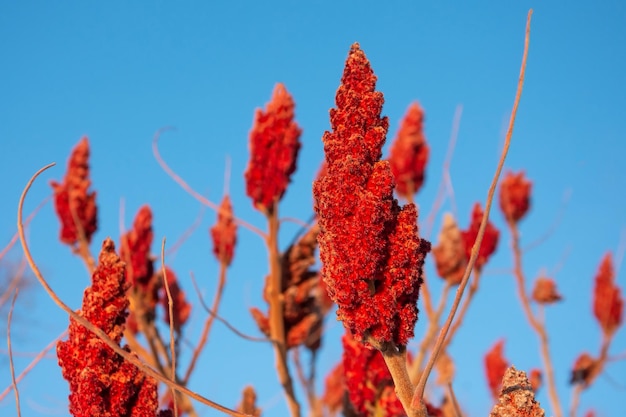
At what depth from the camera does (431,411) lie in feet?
13.4

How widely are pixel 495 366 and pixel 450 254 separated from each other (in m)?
1.30

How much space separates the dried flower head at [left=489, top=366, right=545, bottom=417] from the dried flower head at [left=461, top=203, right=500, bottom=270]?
4.18 m

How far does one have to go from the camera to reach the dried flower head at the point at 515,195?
752cm

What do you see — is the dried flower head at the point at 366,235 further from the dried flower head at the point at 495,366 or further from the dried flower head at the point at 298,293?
the dried flower head at the point at 495,366

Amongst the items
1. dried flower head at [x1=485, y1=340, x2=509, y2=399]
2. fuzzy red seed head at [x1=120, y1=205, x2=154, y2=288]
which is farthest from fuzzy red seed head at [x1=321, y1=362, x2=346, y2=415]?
fuzzy red seed head at [x1=120, y1=205, x2=154, y2=288]

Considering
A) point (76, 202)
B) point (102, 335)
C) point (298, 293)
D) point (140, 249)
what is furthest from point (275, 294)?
point (102, 335)

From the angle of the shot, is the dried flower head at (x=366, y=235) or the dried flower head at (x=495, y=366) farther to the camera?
the dried flower head at (x=495, y=366)

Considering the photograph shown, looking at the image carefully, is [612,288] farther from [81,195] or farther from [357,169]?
[357,169]

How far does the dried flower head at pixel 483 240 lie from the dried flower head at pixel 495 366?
1048mm

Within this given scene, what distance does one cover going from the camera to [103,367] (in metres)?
2.33

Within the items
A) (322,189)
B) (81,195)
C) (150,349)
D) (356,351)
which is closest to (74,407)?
(322,189)

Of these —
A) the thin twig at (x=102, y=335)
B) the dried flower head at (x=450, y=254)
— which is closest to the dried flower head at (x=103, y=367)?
the thin twig at (x=102, y=335)

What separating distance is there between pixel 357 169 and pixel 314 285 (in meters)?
3.05

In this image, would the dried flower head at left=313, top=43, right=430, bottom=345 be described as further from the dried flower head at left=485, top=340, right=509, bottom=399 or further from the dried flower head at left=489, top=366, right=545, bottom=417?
the dried flower head at left=485, top=340, right=509, bottom=399
